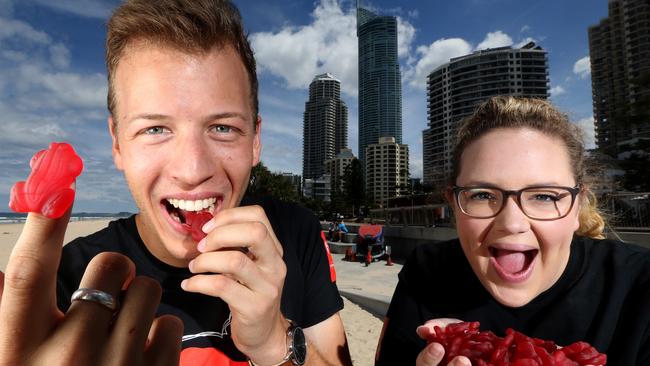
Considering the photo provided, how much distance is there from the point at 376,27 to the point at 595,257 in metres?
191

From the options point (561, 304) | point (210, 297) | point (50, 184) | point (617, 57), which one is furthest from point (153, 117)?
point (617, 57)

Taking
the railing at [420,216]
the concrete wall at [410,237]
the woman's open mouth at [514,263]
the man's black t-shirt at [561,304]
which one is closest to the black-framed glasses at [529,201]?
the woman's open mouth at [514,263]

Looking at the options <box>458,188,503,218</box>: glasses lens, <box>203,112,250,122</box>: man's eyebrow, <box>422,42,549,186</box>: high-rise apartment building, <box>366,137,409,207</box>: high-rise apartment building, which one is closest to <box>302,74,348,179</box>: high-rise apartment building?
<box>366,137,409,207</box>: high-rise apartment building

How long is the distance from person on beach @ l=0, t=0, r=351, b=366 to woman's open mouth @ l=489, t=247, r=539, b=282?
1.05 metres

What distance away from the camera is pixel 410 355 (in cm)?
202

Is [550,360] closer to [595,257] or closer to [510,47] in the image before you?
[595,257]

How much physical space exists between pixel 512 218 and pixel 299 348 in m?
1.20

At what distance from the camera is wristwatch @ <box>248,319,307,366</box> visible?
1462 mm

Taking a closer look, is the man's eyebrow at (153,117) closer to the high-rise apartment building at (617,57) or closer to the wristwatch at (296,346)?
the wristwatch at (296,346)

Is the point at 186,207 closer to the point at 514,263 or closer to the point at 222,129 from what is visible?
the point at 222,129

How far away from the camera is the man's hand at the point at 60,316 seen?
55 centimetres

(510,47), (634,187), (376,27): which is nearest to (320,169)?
(376,27)

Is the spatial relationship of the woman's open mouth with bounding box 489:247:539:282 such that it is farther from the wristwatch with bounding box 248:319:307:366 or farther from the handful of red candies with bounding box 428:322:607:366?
the wristwatch with bounding box 248:319:307:366

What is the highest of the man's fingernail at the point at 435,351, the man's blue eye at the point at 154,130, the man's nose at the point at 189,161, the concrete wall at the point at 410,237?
the man's blue eye at the point at 154,130
